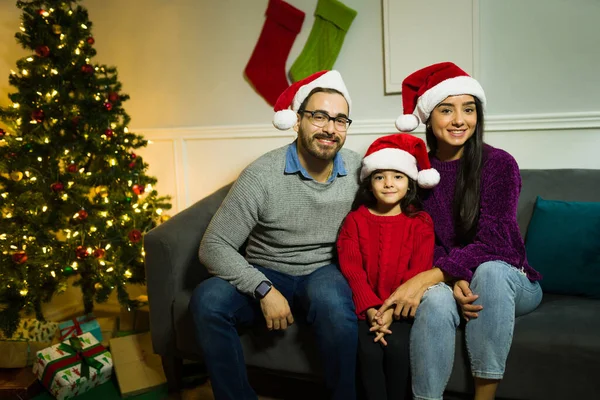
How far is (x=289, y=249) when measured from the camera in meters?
1.81

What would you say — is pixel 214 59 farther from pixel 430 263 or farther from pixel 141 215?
pixel 430 263

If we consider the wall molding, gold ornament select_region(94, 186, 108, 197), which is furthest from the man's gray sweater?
gold ornament select_region(94, 186, 108, 197)

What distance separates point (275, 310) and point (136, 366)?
879mm

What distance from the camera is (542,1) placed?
7.16 ft

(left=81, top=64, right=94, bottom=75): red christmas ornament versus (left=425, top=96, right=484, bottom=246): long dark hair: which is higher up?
(left=81, top=64, right=94, bottom=75): red christmas ornament

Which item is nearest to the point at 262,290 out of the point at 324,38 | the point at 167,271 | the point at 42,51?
the point at 167,271

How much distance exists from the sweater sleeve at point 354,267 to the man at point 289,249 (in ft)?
0.11

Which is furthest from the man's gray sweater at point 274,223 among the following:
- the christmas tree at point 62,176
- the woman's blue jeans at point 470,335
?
the christmas tree at point 62,176

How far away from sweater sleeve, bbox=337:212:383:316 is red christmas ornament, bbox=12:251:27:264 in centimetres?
156

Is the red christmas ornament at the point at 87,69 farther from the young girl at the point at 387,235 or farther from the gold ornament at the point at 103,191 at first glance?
the young girl at the point at 387,235

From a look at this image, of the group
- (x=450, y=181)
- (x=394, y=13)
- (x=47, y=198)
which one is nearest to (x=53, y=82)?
(x=47, y=198)

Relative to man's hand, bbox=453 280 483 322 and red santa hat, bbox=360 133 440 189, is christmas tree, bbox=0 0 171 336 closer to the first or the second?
red santa hat, bbox=360 133 440 189

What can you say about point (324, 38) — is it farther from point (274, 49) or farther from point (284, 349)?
point (284, 349)

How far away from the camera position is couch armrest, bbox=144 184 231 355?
186 cm
